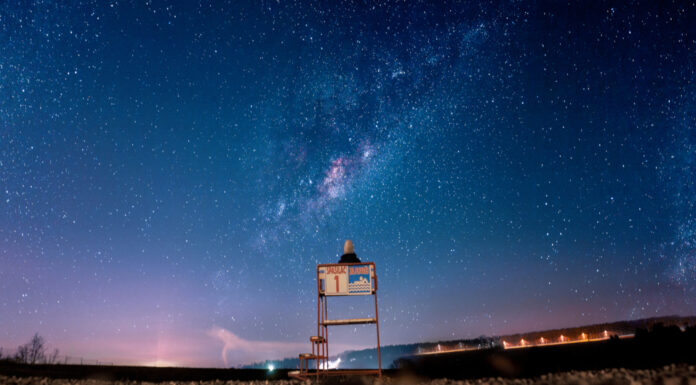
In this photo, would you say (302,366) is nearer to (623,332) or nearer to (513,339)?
(623,332)

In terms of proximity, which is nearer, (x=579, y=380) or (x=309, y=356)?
(x=579, y=380)

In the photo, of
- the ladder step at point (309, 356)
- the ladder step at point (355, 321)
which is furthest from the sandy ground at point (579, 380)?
the ladder step at point (355, 321)

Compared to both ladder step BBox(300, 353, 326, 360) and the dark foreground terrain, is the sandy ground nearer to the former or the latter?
ladder step BBox(300, 353, 326, 360)

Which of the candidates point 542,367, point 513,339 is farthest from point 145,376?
point 513,339

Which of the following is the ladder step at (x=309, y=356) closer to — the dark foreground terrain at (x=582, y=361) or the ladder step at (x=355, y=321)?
the ladder step at (x=355, y=321)

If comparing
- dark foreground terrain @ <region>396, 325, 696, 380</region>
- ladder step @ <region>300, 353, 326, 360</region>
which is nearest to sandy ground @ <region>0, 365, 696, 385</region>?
ladder step @ <region>300, 353, 326, 360</region>

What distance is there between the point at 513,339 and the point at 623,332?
470 inches

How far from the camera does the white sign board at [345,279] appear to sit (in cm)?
901

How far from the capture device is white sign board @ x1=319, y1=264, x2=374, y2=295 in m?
9.01

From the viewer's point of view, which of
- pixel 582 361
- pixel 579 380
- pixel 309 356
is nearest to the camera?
pixel 579 380

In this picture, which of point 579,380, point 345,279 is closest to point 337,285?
point 345,279

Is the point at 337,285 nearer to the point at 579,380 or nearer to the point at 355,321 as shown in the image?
the point at 355,321

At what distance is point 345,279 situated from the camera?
9.06 m

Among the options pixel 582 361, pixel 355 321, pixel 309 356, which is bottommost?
pixel 582 361
